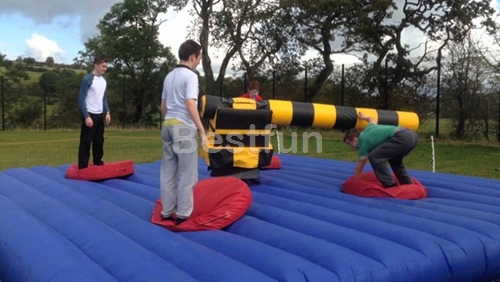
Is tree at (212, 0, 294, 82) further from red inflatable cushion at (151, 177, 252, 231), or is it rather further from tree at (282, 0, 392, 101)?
red inflatable cushion at (151, 177, 252, 231)

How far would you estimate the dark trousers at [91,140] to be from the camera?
5.09 m

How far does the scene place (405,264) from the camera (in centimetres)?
260

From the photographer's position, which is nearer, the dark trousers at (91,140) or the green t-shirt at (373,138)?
the green t-shirt at (373,138)

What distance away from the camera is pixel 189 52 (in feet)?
10.8

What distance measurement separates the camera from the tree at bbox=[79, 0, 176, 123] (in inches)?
801

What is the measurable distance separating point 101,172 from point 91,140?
1.60ft

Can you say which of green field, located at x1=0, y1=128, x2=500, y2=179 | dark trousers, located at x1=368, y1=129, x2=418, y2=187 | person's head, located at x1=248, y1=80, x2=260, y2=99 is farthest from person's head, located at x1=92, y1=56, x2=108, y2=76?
green field, located at x1=0, y1=128, x2=500, y2=179

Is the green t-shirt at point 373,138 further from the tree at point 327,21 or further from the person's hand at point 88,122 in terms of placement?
the tree at point 327,21

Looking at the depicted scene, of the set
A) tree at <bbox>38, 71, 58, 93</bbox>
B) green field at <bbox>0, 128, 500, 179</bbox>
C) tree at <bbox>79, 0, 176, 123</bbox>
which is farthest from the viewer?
tree at <bbox>79, 0, 176, 123</bbox>

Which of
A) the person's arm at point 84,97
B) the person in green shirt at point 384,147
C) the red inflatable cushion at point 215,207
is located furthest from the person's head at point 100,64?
the person in green shirt at point 384,147

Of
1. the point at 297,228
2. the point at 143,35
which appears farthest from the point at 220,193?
the point at 143,35

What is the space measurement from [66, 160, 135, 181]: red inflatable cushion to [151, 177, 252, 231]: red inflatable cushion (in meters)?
1.47

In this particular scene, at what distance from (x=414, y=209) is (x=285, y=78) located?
13589 millimetres

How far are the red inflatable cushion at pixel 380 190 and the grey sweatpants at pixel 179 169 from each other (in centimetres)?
153
